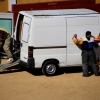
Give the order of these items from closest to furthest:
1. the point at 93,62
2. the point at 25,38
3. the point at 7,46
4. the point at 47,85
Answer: the point at 47,85
the point at 25,38
the point at 93,62
the point at 7,46

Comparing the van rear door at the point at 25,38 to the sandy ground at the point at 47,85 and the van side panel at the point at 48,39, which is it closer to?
the van side panel at the point at 48,39

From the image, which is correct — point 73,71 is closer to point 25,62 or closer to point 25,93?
point 25,62

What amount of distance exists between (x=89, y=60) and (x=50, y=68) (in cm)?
135

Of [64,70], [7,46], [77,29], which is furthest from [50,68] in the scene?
[7,46]

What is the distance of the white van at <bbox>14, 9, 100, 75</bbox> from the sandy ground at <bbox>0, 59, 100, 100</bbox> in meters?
0.51

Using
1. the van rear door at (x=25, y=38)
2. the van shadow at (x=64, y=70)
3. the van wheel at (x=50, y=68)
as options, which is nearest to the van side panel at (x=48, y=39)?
the van wheel at (x=50, y=68)

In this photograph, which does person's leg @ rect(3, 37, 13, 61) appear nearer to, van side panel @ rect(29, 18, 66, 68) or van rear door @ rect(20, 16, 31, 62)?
van rear door @ rect(20, 16, 31, 62)

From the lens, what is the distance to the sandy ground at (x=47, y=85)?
1058cm

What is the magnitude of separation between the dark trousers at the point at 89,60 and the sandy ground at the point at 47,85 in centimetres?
24

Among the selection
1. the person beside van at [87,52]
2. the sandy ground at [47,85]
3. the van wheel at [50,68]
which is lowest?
the sandy ground at [47,85]

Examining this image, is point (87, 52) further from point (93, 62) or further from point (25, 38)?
point (25, 38)

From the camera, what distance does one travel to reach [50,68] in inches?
505

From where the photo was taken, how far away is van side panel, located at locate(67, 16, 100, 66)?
12586 mm

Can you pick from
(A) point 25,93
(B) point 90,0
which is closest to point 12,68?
(A) point 25,93
